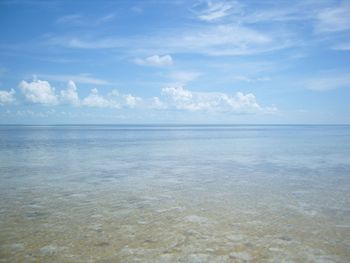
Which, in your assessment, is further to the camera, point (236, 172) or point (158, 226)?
point (236, 172)

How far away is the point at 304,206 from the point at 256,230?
390 centimetres

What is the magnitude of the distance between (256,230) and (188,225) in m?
2.23

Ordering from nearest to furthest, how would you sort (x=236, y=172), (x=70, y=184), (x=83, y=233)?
1. (x=83, y=233)
2. (x=70, y=184)
3. (x=236, y=172)

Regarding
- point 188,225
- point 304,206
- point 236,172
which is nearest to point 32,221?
point 188,225

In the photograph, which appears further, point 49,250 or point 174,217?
point 174,217

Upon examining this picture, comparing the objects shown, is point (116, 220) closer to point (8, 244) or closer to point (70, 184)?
point (8, 244)

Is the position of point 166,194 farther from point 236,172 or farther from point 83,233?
point 236,172

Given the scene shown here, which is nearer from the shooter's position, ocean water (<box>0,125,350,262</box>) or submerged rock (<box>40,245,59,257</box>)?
submerged rock (<box>40,245,59,257</box>)

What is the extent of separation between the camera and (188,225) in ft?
32.7

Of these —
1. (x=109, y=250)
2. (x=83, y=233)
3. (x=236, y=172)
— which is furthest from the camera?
(x=236, y=172)

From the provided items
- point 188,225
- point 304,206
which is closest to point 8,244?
point 188,225

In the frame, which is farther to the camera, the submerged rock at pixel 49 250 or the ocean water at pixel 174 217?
the ocean water at pixel 174 217

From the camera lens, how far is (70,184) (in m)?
16.5

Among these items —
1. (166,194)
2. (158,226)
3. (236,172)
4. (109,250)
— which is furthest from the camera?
(236,172)
